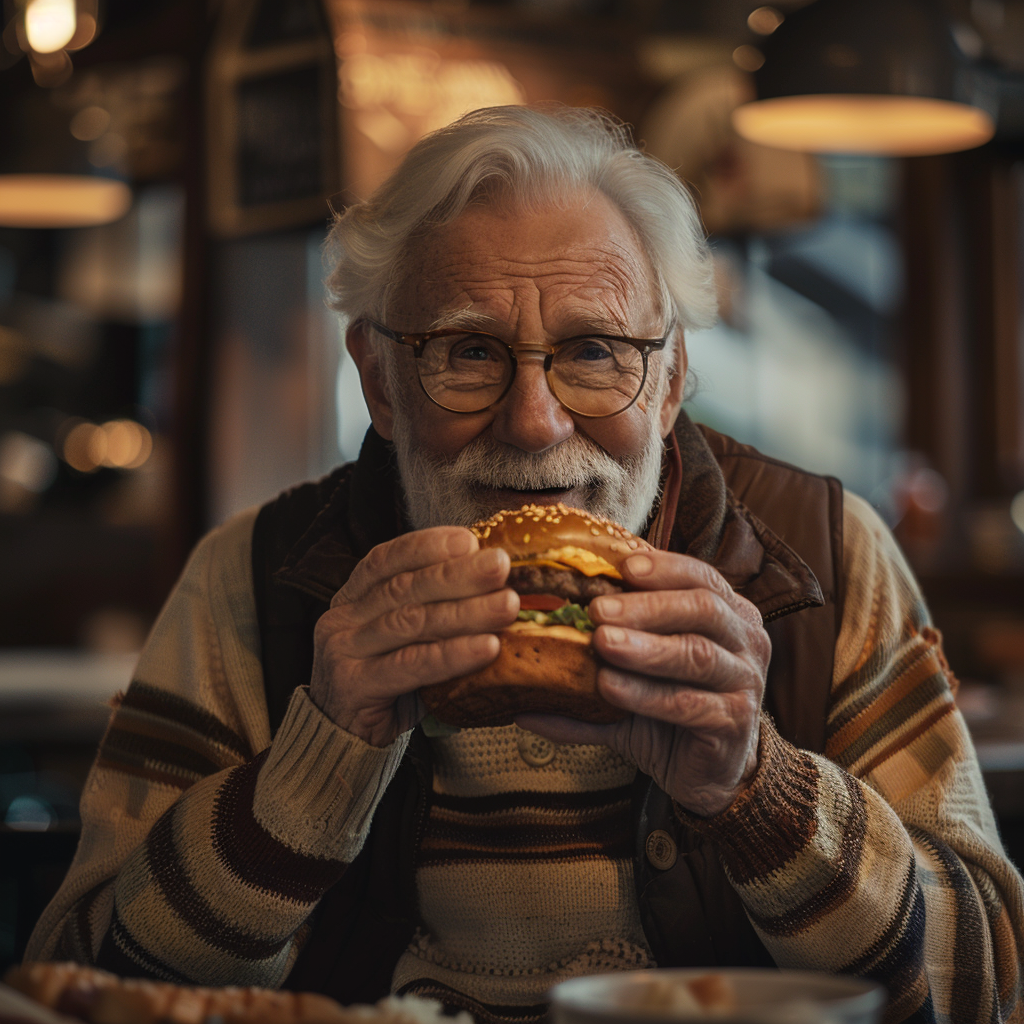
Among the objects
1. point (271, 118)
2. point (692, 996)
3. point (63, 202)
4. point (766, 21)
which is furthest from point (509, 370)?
point (63, 202)

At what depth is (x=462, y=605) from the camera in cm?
141

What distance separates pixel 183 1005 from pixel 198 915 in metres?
0.51

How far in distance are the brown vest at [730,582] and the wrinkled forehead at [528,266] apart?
12.1 inches

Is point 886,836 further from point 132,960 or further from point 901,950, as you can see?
point 132,960

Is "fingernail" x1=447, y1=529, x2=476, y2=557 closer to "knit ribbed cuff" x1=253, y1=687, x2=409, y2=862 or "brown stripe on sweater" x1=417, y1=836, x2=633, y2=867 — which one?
"knit ribbed cuff" x1=253, y1=687, x2=409, y2=862

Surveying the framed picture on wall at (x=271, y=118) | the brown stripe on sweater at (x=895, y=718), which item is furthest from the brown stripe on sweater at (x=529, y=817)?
the framed picture on wall at (x=271, y=118)

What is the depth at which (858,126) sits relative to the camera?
401 cm

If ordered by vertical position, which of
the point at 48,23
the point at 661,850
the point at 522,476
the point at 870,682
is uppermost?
the point at 48,23

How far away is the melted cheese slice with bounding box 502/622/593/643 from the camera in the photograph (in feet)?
4.92

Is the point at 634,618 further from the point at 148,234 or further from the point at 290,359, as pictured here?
the point at 148,234

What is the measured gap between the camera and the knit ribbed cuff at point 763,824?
147cm

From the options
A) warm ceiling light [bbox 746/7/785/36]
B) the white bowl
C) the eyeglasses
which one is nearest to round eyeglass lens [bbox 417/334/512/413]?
the eyeglasses

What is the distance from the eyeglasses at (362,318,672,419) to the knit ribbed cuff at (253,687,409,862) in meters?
0.54

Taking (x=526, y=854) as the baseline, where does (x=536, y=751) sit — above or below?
above
